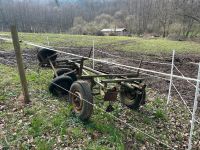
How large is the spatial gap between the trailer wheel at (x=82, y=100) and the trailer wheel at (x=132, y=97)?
150cm

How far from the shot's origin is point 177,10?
89.9 feet

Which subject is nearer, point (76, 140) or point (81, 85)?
point (76, 140)

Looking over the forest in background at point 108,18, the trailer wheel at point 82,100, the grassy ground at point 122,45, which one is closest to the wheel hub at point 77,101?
the trailer wheel at point 82,100

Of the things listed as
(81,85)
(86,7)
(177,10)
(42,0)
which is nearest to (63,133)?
(81,85)

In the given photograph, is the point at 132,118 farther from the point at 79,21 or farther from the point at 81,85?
the point at 79,21

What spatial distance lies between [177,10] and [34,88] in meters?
23.4

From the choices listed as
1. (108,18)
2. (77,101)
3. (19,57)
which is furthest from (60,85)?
(108,18)

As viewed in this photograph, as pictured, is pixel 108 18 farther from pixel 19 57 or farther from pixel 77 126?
pixel 77 126

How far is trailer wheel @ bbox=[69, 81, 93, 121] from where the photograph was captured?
19.1 ft

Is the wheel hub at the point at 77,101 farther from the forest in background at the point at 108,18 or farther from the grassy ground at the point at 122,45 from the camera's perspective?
the forest in background at the point at 108,18

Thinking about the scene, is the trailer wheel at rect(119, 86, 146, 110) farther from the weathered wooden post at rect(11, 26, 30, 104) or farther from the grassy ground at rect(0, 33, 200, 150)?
the weathered wooden post at rect(11, 26, 30, 104)

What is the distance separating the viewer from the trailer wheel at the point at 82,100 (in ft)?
19.1

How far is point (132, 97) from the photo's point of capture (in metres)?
7.10

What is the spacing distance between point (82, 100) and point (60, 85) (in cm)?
171
